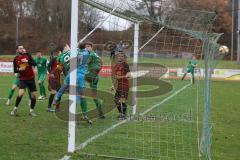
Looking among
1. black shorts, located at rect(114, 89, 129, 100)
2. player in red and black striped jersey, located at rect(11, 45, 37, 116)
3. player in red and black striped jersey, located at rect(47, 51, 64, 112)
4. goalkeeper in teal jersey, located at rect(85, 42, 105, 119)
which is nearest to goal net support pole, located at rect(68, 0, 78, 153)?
goalkeeper in teal jersey, located at rect(85, 42, 105, 119)

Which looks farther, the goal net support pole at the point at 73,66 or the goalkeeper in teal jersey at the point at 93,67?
the goalkeeper in teal jersey at the point at 93,67

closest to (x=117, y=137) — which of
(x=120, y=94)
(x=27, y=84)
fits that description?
(x=120, y=94)

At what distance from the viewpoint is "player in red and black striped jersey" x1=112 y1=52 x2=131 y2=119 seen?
11.5 m

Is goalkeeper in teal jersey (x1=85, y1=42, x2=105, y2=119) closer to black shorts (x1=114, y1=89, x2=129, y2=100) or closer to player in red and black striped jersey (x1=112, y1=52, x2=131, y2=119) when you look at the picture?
player in red and black striped jersey (x1=112, y1=52, x2=131, y2=119)

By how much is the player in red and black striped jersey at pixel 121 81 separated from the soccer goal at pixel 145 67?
86 mm

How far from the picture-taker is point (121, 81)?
1155 cm

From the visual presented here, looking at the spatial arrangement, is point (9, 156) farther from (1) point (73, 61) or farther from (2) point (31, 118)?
(2) point (31, 118)

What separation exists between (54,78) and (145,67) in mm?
2916

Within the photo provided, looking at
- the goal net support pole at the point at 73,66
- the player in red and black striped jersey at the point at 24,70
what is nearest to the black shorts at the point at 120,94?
the player in red and black striped jersey at the point at 24,70

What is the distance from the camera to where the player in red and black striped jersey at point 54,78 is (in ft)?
43.9

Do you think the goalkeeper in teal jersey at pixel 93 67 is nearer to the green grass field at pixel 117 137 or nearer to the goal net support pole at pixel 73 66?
the green grass field at pixel 117 137

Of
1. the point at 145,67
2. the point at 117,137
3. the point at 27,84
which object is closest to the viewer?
the point at 117,137

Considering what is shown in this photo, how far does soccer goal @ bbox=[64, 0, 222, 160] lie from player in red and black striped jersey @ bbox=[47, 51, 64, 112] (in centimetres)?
132

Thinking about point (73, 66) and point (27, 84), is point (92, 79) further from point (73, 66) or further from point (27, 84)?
point (73, 66)
